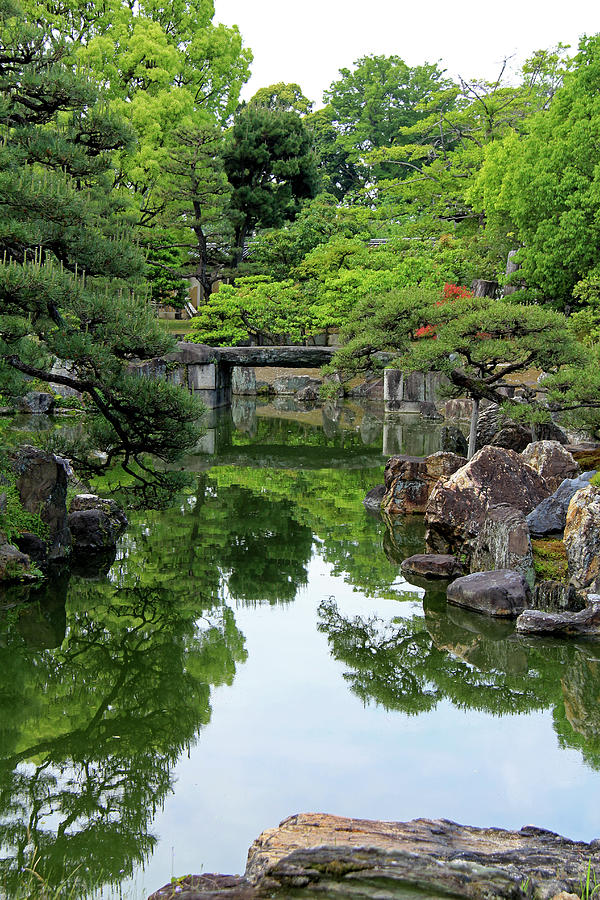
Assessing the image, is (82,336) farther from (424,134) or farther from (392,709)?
(424,134)

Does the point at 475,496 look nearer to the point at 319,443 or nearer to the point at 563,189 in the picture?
the point at 319,443

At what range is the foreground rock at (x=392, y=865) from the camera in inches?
110

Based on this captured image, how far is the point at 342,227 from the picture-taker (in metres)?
28.9

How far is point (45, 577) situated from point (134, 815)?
458cm

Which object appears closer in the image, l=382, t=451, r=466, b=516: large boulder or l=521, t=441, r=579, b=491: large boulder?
l=521, t=441, r=579, b=491: large boulder

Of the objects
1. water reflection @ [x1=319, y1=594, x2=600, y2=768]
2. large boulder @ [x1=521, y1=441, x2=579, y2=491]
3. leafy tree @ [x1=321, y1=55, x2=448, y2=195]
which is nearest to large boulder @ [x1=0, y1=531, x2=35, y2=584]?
water reflection @ [x1=319, y1=594, x2=600, y2=768]

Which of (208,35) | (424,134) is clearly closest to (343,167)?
(424,134)

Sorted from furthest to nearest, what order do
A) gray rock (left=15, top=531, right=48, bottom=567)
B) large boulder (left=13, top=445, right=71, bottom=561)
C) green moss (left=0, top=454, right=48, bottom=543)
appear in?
large boulder (left=13, top=445, right=71, bottom=561) → gray rock (left=15, top=531, right=48, bottom=567) → green moss (left=0, top=454, right=48, bottom=543)

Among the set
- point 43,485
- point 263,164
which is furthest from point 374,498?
point 263,164

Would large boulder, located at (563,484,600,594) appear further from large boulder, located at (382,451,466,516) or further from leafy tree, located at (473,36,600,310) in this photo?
leafy tree, located at (473,36,600,310)

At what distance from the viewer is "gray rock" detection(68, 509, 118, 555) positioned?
32.4 feet

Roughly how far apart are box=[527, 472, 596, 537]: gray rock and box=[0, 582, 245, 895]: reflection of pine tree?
4065 mm

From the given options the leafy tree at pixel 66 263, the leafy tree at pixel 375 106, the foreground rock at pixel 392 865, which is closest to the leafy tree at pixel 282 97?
the leafy tree at pixel 375 106

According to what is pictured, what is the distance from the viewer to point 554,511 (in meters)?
9.91
